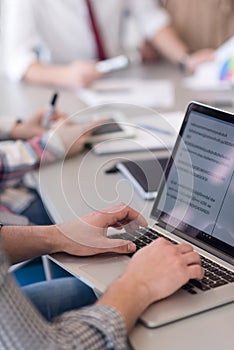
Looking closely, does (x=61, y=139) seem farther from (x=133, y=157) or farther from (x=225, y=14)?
(x=225, y=14)

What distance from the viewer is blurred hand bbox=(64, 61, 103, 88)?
7.18ft

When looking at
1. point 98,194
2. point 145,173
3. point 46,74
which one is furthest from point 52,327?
point 46,74

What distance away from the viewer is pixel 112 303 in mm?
863

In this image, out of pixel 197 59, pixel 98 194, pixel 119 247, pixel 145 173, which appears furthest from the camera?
pixel 197 59

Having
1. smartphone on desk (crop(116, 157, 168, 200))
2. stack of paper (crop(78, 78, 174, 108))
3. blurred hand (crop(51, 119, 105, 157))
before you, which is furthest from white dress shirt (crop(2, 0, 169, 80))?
smartphone on desk (crop(116, 157, 168, 200))

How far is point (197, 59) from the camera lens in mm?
2410

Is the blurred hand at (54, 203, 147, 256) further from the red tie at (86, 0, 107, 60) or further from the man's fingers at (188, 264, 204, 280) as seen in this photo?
the red tie at (86, 0, 107, 60)

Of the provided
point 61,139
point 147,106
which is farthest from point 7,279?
point 147,106

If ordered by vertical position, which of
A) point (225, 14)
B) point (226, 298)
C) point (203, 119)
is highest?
point (225, 14)

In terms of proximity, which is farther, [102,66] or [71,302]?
[102,66]

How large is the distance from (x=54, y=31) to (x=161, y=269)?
1.67 m

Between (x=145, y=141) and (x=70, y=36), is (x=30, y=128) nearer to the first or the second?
(x=145, y=141)

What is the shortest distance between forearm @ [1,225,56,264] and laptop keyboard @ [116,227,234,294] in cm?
13

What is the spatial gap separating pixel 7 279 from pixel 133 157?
0.76m
